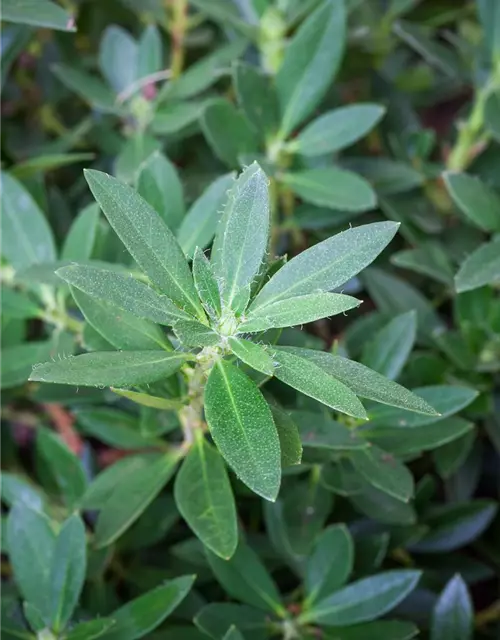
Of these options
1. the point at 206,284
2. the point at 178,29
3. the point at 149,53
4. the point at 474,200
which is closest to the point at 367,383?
the point at 206,284

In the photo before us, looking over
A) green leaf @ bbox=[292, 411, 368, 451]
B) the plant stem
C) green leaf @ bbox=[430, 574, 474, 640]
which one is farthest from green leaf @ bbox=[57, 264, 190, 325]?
the plant stem

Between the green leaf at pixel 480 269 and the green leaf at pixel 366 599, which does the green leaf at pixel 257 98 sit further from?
the green leaf at pixel 366 599

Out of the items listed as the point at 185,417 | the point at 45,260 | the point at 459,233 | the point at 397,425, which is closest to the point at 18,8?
the point at 45,260

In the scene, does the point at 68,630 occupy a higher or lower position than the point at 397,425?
lower

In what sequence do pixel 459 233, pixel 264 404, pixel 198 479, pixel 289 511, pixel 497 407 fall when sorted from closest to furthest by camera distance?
pixel 264 404 < pixel 198 479 < pixel 289 511 < pixel 497 407 < pixel 459 233

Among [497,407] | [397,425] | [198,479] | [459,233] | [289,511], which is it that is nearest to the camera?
[198,479]

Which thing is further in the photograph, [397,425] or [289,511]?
[289,511]

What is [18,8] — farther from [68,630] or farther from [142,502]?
[68,630]

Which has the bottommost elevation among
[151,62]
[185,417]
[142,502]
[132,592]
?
[132,592]
